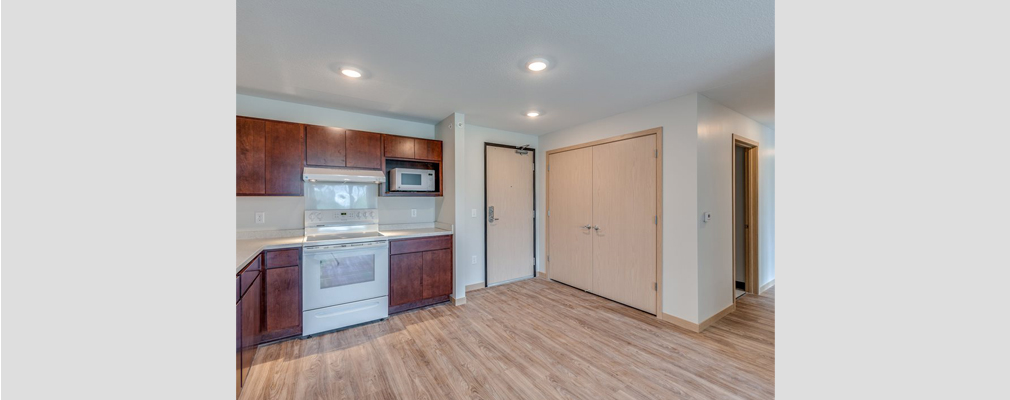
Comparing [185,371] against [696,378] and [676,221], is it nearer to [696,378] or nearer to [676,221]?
[696,378]

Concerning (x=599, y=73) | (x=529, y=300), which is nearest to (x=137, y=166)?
(x=599, y=73)

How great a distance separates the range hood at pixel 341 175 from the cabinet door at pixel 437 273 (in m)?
0.84

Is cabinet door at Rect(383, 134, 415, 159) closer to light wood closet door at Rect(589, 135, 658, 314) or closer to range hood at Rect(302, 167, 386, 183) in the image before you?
range hood at Rect(302, 167, 386, 183)

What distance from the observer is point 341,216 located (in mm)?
→ 3107

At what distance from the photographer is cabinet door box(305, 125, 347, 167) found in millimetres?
2809

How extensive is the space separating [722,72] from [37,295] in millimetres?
2818

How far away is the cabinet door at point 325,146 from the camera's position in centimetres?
281

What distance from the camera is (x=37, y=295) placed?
16 cm

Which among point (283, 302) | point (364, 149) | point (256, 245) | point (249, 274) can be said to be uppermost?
point (364, 149)

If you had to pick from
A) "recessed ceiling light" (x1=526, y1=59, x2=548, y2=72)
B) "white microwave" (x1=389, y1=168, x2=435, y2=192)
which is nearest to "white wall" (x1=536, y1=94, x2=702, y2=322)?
"recessed ceiling light" (x1=526, y1=59, x2=548, y2=72)

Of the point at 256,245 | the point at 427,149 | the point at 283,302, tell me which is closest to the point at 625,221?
the point at 427,149

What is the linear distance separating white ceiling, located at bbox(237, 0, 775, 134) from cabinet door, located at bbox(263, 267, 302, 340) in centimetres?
142

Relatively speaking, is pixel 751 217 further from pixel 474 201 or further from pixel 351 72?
pixel 351 72

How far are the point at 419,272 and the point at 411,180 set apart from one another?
910 millimetres
